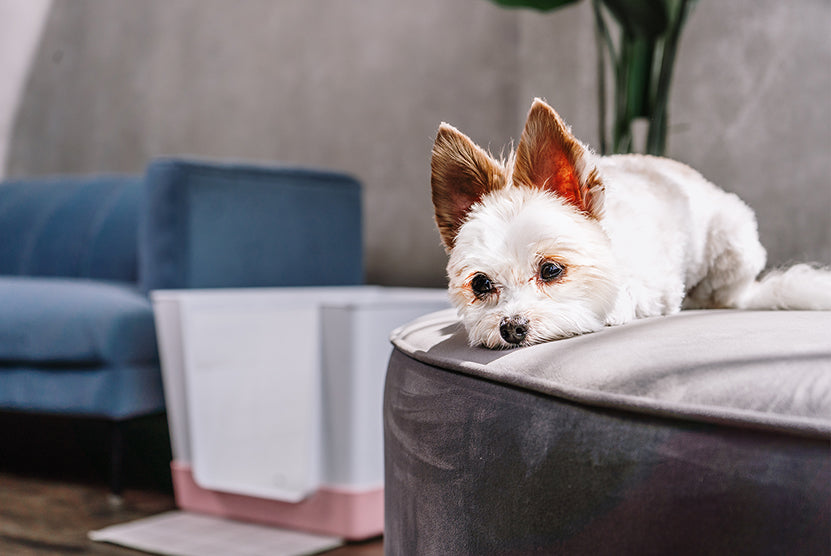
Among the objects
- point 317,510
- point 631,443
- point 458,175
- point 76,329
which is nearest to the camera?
point 631,443

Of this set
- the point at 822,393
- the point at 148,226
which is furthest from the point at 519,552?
the point at 148,226

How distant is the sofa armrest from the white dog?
1088 millimetres

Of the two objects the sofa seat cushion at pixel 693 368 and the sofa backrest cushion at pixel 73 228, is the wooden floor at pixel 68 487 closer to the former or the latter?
the sofa backrest cushion at pixel 73 228

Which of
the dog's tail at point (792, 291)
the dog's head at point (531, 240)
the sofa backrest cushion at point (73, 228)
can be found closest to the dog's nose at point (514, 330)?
the dog's head at point (531, 240)

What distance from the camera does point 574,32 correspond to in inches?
84.1

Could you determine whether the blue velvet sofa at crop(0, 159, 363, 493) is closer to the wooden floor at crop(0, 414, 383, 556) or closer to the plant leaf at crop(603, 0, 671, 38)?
the wooden floor at crop(0, 414, 383, 556)

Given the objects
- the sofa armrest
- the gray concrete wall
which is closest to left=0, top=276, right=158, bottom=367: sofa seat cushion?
the sofa armrest

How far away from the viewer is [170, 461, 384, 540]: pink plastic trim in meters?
1.42

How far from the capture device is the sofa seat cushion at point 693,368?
511 mm

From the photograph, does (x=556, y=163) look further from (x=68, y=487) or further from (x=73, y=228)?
(x=73, y=228)

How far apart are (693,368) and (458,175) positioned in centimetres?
38

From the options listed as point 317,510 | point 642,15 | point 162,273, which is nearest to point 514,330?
point 317,510

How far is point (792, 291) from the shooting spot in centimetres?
92

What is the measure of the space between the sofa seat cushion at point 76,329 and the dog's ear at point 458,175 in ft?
3.68
